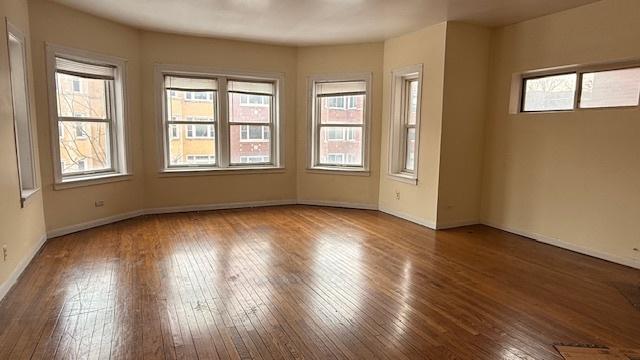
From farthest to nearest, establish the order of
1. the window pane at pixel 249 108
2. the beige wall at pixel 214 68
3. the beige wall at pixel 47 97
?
the window pane at pixel 249 108 < the beige wall at pixel 214 68 < the beige wall at pixel 47 97


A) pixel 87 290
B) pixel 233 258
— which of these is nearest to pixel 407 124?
pixel 233 258

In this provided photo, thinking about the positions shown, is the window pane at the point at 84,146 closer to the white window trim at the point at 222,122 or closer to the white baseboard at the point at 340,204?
the white window trim at the point at 222,122

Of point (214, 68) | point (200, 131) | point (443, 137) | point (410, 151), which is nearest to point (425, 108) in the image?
point (443, 137)

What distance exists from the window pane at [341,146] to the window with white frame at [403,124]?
0.69m

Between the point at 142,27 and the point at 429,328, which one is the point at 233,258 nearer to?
the point at 429,328

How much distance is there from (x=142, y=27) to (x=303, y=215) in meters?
3.56

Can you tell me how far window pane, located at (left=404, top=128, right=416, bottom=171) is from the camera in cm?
575

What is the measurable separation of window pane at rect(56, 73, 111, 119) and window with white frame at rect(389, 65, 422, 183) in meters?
4.12

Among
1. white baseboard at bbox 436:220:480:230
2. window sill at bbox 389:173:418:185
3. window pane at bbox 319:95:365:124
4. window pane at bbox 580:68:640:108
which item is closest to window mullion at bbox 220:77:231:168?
window pane at bbox 319:95:365:124

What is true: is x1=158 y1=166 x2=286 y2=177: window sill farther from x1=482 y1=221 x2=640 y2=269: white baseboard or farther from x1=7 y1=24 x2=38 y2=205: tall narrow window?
x1=482 y1=221 x2=640 y2=269: white baseboard

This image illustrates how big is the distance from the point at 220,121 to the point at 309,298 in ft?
12.7

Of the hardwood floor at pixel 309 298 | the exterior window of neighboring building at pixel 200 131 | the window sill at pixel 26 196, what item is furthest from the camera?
the exterior window of neighboring building at pixel 200 131

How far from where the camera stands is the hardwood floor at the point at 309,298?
2396mm

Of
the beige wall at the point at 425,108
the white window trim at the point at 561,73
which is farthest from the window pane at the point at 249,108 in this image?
the white window trim at the point at 561,73
